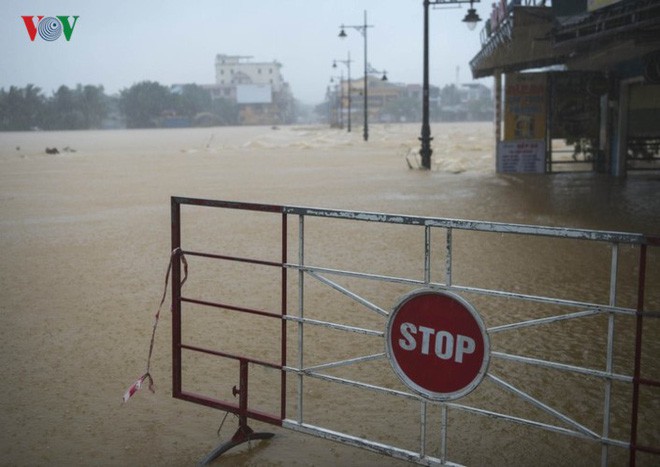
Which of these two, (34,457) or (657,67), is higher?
(657,67)

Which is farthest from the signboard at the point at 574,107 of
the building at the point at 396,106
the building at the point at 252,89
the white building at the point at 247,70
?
the white building at the point at 247,70

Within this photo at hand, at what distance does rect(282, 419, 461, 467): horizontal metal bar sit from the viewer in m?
3.21

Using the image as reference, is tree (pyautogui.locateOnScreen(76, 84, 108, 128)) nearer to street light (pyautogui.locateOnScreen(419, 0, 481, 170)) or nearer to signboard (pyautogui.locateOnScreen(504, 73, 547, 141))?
street light (pyautogui.locateOnScreen(419, 0, 481, 170))

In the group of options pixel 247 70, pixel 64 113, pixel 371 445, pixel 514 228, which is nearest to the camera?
pixel 514 228

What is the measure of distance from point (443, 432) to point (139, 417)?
1990 mm

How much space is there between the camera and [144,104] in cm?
13688

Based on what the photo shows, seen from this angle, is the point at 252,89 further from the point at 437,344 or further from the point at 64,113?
the point at 437,344

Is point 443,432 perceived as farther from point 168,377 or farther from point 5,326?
point 5,326

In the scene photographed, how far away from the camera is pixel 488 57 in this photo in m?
18.0

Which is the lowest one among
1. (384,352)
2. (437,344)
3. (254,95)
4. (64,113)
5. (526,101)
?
(384,352)

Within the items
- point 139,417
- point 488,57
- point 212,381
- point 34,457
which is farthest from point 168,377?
point 488,57

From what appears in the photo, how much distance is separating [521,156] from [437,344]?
16980mm

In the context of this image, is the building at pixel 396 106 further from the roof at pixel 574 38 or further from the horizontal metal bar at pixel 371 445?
the horizontal metal bar at pixel 371 445

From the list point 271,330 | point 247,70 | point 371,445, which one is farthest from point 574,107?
point 247,70
